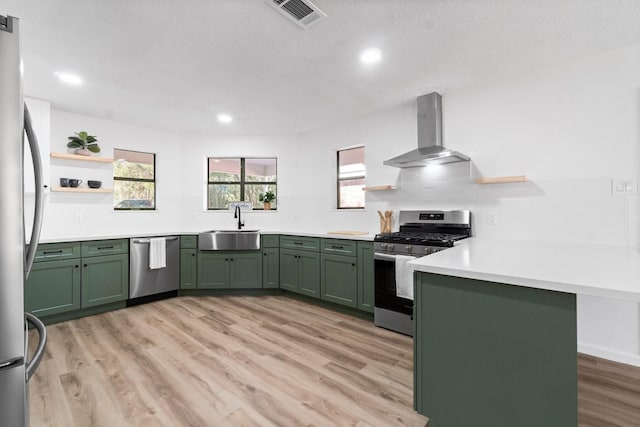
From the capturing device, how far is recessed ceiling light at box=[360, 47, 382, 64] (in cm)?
234

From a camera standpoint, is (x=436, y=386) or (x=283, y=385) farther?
(x=283, y=385)

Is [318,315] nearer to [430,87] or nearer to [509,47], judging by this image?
[430,87]

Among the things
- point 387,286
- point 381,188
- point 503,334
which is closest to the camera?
point 503,334

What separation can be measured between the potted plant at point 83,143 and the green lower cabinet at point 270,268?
2.57m

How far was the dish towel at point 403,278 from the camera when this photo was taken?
2.77 metres

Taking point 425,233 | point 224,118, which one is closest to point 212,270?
point 224,118

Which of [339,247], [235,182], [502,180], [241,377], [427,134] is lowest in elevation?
[241,377]

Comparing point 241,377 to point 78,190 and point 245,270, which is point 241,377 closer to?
point 245,270

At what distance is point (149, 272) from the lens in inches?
150

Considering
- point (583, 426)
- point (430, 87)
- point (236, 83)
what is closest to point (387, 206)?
point (430, 87)

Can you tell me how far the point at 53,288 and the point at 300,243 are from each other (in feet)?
8.78

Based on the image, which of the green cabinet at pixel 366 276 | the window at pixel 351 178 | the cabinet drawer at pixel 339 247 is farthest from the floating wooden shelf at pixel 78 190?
the green cabinet at pixel 366 276

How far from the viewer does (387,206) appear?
3.72 m

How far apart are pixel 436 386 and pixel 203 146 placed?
4.59 meters
